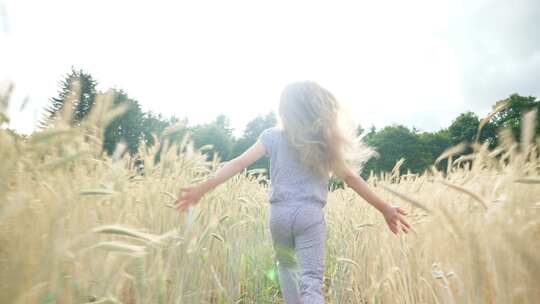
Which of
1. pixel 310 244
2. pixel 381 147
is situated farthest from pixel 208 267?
pixel 381 147

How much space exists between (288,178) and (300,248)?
1.57 ft

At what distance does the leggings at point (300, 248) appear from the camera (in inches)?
109

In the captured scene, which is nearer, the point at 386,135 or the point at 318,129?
the point at 318,129

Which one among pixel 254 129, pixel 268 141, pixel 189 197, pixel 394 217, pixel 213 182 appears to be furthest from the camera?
pixel 254 129

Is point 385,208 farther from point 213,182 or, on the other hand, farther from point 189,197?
point 189,197

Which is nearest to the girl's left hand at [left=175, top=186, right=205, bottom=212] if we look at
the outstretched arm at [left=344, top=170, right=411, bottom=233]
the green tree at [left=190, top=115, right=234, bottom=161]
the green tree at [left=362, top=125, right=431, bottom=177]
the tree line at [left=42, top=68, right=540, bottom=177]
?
the outstretched arm at [left=344, top=170, right=411, bottom=233]

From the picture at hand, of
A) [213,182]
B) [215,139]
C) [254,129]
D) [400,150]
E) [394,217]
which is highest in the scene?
[254,129]

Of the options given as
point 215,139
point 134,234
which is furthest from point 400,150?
point 134,234

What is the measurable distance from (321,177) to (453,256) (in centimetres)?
142

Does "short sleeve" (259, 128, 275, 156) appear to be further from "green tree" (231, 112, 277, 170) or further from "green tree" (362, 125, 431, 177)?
"green tree" (231, 112, 277, 170)

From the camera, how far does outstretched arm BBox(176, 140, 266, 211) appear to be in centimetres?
244

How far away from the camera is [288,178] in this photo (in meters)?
3.02

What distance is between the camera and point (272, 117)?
49219mm

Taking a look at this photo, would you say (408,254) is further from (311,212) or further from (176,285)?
(176,285)
